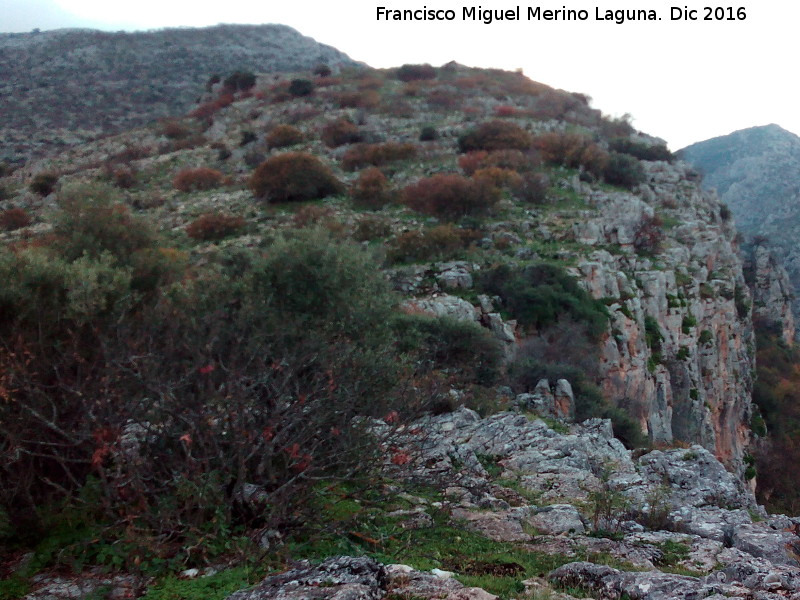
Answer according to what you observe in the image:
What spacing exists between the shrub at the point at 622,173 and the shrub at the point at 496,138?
133 inches

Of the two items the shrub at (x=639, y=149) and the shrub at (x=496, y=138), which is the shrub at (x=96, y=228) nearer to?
the shrub at (x=496, y=138)

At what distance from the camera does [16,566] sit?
398 cm

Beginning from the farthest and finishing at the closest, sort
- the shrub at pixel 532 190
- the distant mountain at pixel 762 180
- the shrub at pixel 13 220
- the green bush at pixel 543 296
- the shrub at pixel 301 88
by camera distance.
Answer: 1. the distant mountain at pixel 762 180
2. the shrub at pixel 301 88
3. the shrub at pixel 532 190
4. the shrub at pixel 13 220
5. the green bush at pixel 543 296

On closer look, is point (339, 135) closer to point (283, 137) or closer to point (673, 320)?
point (283, 137)

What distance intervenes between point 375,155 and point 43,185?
521 inches

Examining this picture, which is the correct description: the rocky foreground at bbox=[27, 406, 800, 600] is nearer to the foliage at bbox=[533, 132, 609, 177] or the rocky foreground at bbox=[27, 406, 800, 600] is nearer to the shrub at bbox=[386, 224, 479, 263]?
the shrub at bbox=[386, 224, 479, 263]

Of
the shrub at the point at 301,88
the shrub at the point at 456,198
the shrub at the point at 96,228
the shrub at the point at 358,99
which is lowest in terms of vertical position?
the shrub at the point at 456,198

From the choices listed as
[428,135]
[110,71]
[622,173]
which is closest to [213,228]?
[428,135]

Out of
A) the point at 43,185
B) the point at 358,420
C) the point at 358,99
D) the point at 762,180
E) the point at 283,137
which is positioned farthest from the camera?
the point at 762,180

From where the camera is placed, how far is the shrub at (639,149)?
1116 inches

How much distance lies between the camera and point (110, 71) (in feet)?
180

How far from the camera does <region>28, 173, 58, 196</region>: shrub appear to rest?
83.5 feet

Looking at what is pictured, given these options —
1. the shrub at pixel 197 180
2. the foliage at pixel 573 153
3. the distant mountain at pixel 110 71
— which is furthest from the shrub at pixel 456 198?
the distant mountain at pixel 110 71

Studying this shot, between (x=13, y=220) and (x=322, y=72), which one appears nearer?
(x=13, y=220)
